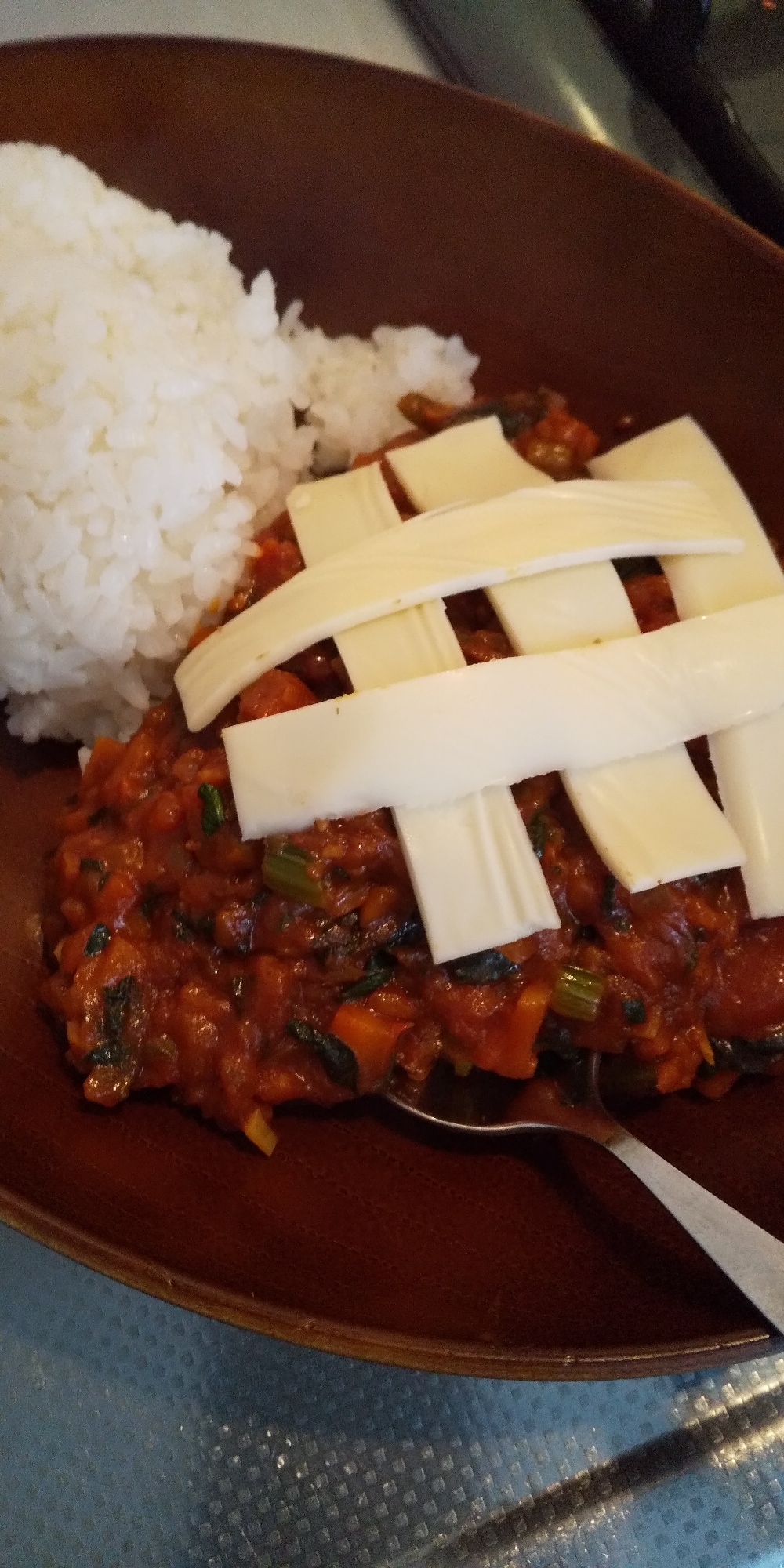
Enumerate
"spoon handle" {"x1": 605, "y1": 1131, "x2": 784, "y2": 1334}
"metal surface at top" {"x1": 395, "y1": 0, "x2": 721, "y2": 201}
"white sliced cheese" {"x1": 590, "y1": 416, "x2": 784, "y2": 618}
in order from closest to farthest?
"spoon handle" {"x1": 605, "y1": 1131, "x2": 784, "y2": 1334}
"white sliced cheese" {"x1": 590, "y1": 416, "x2": 784, "y2": 618}
"metal surface at top" {"x1": 395, "y1": 0, "x2": 721, "y2": 201}

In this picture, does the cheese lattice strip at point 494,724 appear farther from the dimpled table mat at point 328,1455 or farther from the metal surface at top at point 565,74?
the metal surface at top at point 565,74

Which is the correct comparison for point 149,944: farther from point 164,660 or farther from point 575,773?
point 575,773

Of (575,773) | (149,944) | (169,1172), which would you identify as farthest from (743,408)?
(169,1172)

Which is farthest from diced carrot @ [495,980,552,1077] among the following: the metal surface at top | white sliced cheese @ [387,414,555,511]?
the metal surface at top

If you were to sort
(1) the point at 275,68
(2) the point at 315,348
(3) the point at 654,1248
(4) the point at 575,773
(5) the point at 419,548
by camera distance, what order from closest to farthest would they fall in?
1. (3) the point at 654,1248
2. (4) the point at 575,773
3. (5) the point at 419,548
4. (1) the point at 275,68
5. (2) the point at 315,348

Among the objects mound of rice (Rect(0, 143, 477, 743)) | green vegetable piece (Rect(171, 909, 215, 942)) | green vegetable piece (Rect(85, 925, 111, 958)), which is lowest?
green vegetable piece (Rect(171, 909, 215, 942))

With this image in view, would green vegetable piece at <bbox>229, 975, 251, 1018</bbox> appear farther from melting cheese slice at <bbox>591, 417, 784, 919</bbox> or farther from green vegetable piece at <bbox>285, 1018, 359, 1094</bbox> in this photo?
melting cheese slice at <bbox>591, 417, 784, 919</bbox>
